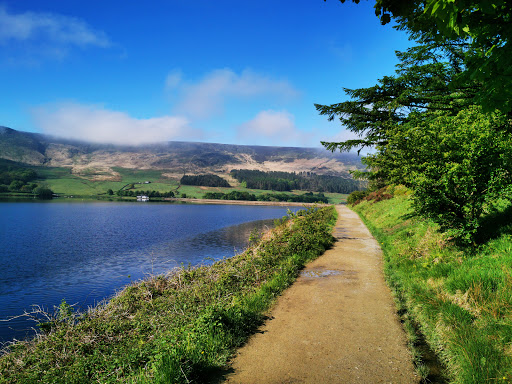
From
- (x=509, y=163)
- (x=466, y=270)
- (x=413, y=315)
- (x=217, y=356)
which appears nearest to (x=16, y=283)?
(x=217, y=356)

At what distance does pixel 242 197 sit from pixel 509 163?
Answer: 165 metres

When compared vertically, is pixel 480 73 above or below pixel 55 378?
above

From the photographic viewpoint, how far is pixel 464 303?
586 cm

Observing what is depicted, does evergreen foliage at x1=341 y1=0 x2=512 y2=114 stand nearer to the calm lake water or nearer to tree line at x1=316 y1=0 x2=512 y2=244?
tree line at x1=316 y1=0 x2=512 y2=244

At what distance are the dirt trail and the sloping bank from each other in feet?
1.58

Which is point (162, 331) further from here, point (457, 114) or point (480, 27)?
point (457, 114)

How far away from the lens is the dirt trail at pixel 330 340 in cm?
460

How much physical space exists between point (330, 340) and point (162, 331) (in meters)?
4.01

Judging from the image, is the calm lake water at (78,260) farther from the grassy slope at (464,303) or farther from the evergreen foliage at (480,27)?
the evergreen foliage at (480,27)

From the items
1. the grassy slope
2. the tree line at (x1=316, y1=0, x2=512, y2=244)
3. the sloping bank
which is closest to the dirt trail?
the sloping bank

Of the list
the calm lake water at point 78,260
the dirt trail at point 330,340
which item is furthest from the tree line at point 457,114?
the calm lake water at point 78,260

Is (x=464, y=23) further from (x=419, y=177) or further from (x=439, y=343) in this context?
(x=419, y=177)

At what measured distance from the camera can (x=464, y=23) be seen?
10.7ft

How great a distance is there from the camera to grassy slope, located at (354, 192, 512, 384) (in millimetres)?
4289
